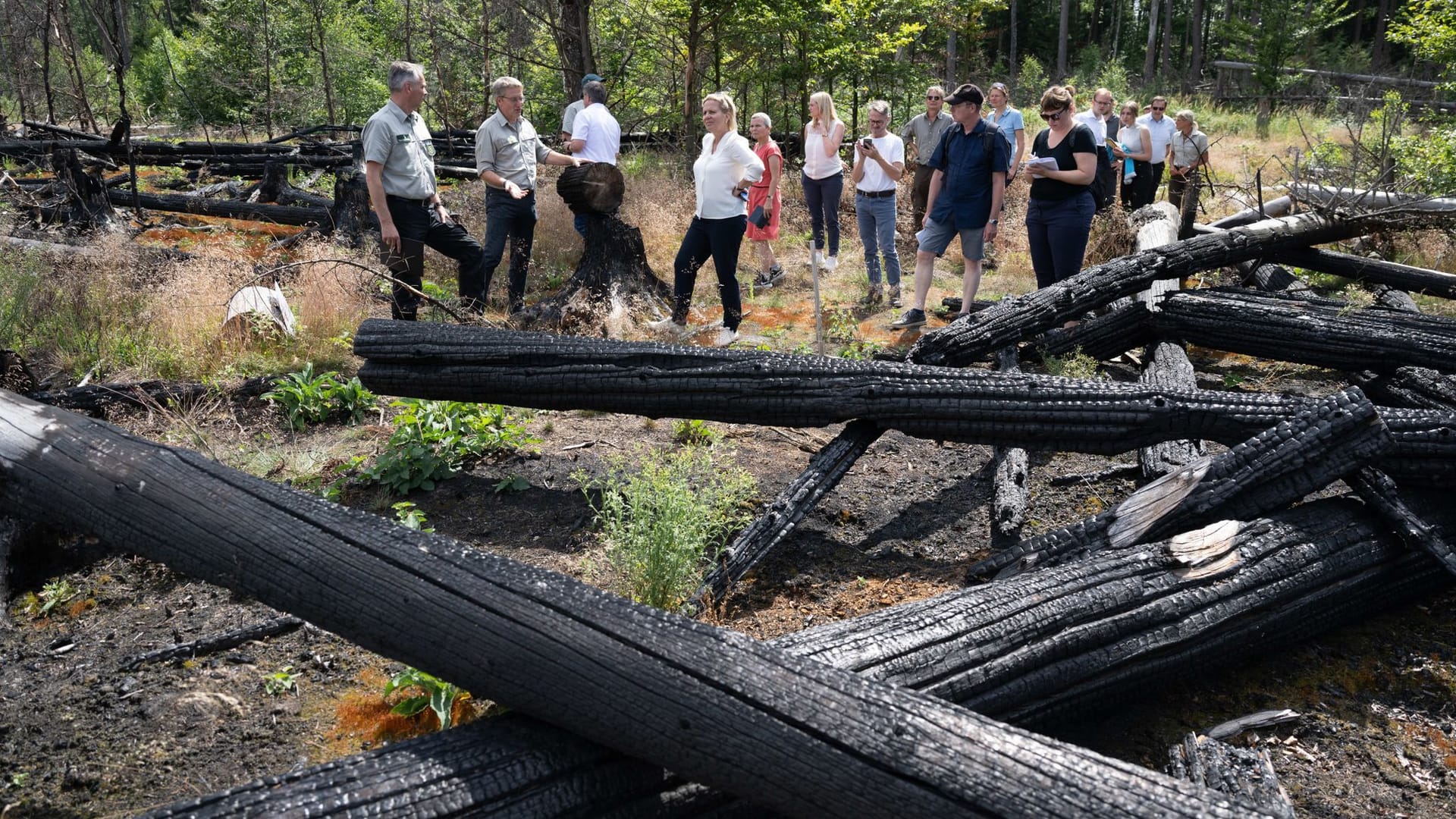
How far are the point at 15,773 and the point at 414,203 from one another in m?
4.82

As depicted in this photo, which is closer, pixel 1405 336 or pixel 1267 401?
pixel 1267 401

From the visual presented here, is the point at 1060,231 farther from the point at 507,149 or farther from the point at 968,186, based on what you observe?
the point at 507,149

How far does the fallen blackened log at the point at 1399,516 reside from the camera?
3.78m

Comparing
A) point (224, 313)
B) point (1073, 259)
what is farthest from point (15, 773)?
point (1073, 259)

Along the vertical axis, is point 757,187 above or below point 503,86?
below

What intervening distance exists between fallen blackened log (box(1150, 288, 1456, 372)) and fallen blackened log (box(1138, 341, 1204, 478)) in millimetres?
236

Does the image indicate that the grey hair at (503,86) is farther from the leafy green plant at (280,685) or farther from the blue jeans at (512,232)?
the leafy green plant at (280,685)

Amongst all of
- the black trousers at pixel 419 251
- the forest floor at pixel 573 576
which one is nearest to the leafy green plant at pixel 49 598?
the forest floor at pixel 573 576

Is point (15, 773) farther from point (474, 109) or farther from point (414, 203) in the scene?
point (474, 109)

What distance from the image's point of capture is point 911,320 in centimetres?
848

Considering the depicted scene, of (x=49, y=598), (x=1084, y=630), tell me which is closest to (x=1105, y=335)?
(x=1084, y=630)

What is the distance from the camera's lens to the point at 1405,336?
5867 millimetres

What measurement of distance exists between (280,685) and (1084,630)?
2.79 metres

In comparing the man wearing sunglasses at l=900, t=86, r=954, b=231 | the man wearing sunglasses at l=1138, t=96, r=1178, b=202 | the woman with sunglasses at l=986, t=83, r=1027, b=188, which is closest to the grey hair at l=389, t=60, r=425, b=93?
Answer: the man wearing sunglasses at l=900, t=86, r=954, b=231
